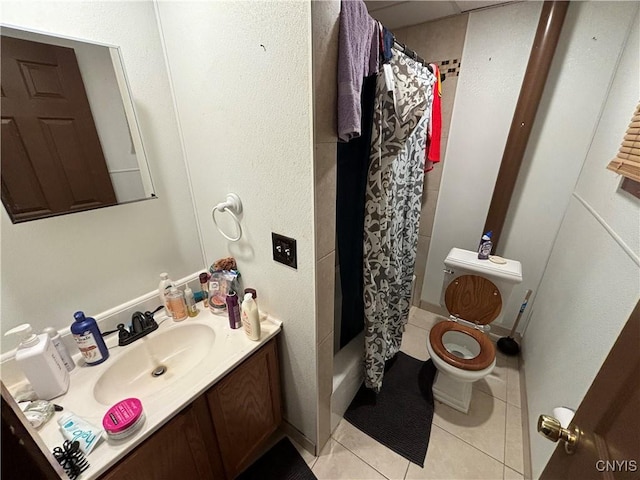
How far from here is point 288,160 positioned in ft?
2.85

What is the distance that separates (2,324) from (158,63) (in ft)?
3.70

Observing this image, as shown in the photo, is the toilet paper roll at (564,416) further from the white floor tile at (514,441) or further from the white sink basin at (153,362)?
the white sink basin at (153,362)

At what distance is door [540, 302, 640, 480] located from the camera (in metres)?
0.42

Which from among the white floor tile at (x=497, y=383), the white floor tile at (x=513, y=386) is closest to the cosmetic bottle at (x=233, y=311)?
the white floor tile at (x=497, y=383)

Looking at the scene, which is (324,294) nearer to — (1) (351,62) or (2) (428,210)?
(1) (351,62)

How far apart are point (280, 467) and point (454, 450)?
3.06ft

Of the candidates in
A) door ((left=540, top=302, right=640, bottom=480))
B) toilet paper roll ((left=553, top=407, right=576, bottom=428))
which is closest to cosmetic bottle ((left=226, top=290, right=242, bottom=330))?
door ((left=540, top=302, right=640, bottom=480))

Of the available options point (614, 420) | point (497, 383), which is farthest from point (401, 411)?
point (614, 420)

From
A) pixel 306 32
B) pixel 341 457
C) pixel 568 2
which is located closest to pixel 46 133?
pixel 306 32

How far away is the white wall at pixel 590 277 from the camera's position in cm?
87

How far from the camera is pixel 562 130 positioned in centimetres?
153

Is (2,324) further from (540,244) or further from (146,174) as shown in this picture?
(540,244)

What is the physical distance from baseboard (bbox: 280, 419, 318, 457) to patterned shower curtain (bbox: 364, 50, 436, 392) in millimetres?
455

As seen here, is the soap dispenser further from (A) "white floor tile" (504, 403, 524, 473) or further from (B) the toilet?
(A) "white floor tile" (504, 403, 524, 473)
